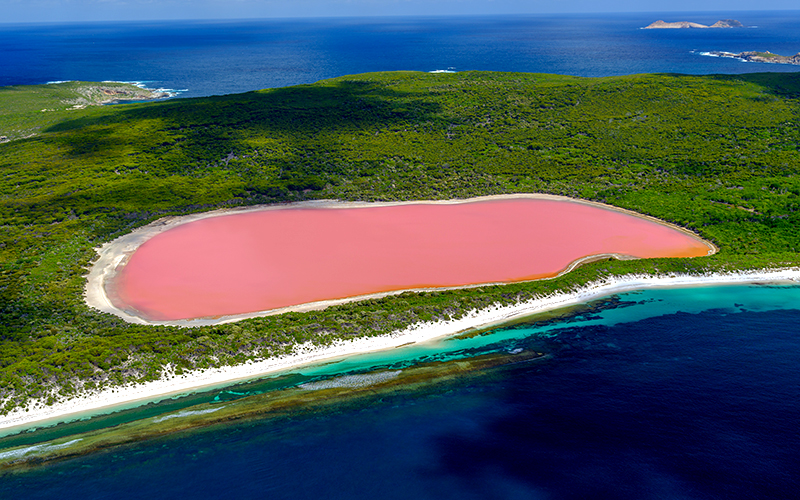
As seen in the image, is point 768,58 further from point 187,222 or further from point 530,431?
point 530,431

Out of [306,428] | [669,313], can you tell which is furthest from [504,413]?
[669,313]

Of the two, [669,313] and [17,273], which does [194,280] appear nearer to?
[17,273]

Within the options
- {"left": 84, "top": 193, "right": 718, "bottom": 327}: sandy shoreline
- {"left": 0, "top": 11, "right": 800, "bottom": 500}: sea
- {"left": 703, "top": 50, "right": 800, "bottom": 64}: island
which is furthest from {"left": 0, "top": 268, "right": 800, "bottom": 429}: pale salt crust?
{"left": 703, "top": 50, "right": 800, "bottom": 64}: island

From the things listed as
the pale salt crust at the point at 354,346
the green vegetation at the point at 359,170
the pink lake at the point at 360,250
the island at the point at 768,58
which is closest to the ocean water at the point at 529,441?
the pale salt crust at the point at 354,346

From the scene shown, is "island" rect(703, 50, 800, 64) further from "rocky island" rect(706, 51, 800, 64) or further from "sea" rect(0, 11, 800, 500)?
"sea" rect(0, 11, 800, 500)

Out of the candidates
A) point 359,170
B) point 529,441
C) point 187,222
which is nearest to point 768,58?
point 359,170

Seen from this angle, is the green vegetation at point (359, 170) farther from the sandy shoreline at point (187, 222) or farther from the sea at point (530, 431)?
the sea at point (530, 431)
